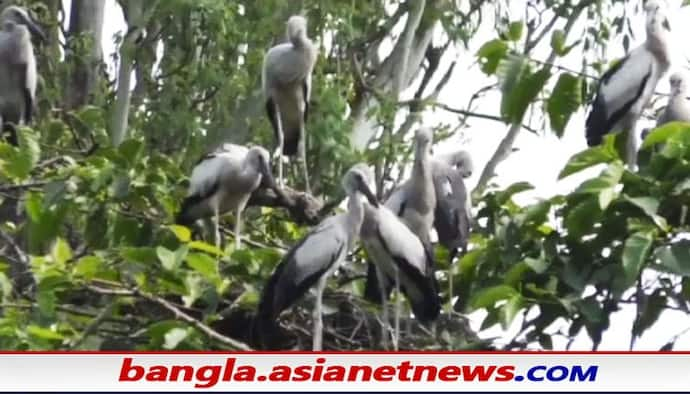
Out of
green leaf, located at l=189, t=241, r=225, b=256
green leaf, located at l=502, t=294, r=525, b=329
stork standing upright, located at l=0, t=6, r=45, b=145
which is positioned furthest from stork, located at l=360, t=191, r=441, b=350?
stork standing upright, located at l=0, t=6, r=45, b=145

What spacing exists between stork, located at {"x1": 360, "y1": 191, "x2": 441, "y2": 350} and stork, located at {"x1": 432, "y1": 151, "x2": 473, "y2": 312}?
0.60ft

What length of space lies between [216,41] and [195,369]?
588 centimetres

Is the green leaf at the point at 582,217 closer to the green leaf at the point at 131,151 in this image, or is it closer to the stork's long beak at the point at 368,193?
the stork's long beak at the point at 368,193

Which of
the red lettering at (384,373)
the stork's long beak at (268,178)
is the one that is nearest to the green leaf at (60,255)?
the red lettering at (384,373)

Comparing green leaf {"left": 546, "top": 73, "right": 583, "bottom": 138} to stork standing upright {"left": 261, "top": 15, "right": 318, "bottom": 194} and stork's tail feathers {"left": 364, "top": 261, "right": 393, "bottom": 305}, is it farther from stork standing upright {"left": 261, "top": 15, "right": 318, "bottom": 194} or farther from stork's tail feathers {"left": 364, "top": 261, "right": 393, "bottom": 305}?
stork standing upright {"left": 261, "top": 15, "right": 318, "bottom": 194}

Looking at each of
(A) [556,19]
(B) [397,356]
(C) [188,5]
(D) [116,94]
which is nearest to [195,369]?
(B) [397,356]

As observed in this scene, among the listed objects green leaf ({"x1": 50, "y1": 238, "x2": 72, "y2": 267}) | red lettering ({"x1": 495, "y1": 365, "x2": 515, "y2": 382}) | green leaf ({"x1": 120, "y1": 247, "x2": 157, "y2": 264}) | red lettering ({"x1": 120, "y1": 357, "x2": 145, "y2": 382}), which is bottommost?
red lettering ({"x1": 120, "y1": 357, "x2": 145, "y2": 382})

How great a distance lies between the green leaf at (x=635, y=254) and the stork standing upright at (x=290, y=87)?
4.05m

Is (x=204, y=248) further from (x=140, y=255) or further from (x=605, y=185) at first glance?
(x=605, y=185)

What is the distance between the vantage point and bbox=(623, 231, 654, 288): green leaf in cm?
621

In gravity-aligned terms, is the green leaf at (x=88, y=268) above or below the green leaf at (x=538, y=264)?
below

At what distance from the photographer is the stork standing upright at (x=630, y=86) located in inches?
341

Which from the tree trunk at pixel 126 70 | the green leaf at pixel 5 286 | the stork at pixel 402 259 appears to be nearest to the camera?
the green leaf at pixel 5 286

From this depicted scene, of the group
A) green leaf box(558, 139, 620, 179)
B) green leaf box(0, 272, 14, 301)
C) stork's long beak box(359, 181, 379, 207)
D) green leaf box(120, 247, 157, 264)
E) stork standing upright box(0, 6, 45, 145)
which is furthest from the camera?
stork standing upright box(0, 6, 45, 145)
